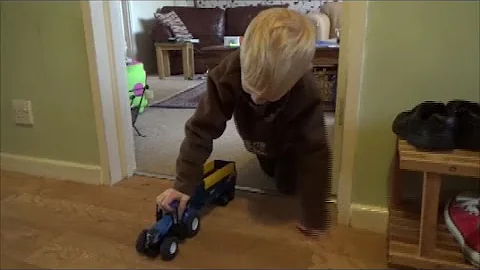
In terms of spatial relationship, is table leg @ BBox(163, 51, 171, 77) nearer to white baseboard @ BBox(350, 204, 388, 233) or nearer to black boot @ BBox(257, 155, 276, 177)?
black boot @ BBox(257, 155, 276, 177)

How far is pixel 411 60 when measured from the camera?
3.20ft

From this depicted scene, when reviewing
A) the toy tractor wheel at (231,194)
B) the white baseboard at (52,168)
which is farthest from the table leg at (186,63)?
the toy tractor wheel at (231,194)

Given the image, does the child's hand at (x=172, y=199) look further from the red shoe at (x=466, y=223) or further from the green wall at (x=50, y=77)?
the red shoe at (x=466, y=223)

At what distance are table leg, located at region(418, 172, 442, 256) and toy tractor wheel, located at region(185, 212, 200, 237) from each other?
1.73 ft

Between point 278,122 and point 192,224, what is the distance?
0.34m

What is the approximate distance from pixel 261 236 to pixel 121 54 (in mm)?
719

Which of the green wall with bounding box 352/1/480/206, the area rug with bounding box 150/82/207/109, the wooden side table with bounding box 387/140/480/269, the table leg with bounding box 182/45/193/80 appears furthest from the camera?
the table leg with bounding box 182/45/193/80

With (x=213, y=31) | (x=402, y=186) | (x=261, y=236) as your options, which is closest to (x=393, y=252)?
(x=402, y=186)

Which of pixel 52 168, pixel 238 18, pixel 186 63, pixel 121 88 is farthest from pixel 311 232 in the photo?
pixel 238 18

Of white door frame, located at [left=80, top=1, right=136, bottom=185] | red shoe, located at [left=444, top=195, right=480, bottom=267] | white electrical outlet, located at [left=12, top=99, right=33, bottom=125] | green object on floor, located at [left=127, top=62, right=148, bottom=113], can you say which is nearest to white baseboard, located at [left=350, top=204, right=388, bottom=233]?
red shoe, located at [left=444, top=195, right=480, bottom=267]

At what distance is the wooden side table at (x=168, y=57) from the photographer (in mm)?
3900

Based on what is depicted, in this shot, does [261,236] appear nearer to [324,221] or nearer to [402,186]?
[324,221]

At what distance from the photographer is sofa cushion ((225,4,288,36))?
4266mm

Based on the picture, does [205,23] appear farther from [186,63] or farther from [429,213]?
[429,213]
